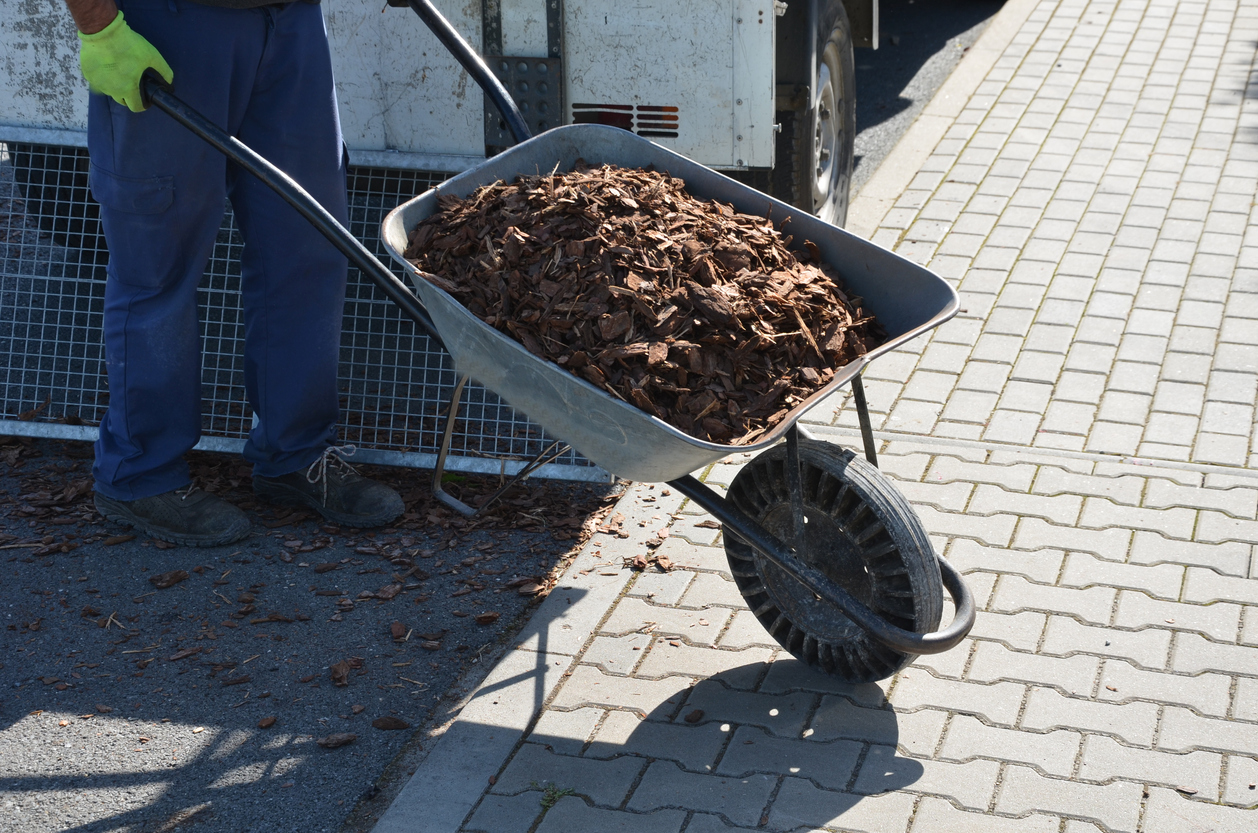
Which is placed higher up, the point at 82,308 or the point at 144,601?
the point at 82,308

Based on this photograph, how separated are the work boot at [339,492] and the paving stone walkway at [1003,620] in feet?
2.27

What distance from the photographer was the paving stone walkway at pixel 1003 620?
8.86ft

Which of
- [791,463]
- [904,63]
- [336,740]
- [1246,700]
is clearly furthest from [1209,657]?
[904,63]

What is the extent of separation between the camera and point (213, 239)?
11.9 feet

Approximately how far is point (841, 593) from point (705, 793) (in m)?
0.55

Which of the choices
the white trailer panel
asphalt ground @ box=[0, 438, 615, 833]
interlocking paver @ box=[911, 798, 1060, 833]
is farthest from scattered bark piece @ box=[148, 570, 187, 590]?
interlocking paver @ box=[911, 798, 1060, 833]

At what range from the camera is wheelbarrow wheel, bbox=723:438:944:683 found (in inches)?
108

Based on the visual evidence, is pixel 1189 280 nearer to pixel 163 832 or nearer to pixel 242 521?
pixel 242 521

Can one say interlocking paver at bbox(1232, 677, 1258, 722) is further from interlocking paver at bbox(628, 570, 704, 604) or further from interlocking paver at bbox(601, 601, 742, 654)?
interlocking paver at bbox(628, 570, 704, 604)

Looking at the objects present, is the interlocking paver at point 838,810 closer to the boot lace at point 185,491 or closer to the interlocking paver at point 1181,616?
the interlocking paver at point 1181,616

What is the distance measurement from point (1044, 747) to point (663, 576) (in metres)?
1.16

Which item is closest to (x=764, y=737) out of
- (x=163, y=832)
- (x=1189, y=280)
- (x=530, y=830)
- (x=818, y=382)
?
(x=530, y=830)

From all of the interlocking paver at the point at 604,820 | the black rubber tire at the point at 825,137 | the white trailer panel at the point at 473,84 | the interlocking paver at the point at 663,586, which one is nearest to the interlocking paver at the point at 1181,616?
the interlocking paver at the point at 663,586

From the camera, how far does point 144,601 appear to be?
351 cm
